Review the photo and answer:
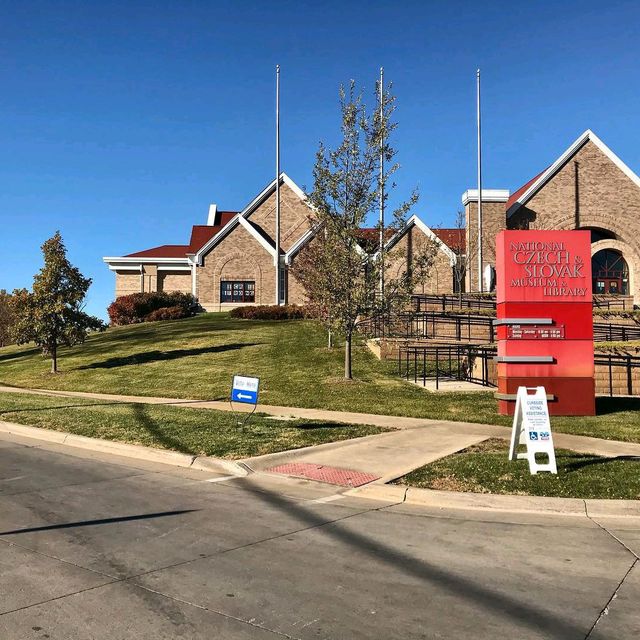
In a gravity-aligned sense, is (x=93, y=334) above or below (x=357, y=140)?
below

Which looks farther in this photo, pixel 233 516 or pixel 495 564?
pixel 233 516

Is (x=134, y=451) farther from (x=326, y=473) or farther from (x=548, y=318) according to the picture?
(x=548, y=318)

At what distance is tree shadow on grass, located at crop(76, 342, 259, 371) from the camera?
2553 centimetres

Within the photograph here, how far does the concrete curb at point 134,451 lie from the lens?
9.27 meters

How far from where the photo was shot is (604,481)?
7.73 metres

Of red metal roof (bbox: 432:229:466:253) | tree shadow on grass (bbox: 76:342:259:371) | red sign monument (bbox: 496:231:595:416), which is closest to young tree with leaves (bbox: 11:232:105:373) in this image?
tree shadow on grass (bbox: 76:342:259:371)

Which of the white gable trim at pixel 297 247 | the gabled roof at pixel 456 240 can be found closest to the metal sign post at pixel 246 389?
the white gable trim at pixel 297 247

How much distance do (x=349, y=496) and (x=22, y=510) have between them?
3884 mm

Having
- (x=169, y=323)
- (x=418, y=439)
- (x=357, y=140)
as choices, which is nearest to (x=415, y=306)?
(x=357, y=140)

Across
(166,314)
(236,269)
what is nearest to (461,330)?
(166,314)

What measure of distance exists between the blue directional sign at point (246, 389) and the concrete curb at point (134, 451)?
2.06 meters

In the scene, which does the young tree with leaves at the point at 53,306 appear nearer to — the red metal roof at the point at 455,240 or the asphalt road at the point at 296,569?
the asphalt road at the point at 296,569

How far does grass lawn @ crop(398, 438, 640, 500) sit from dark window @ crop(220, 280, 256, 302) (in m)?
36.1

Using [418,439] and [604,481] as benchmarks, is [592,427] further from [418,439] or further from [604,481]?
[604,481]
